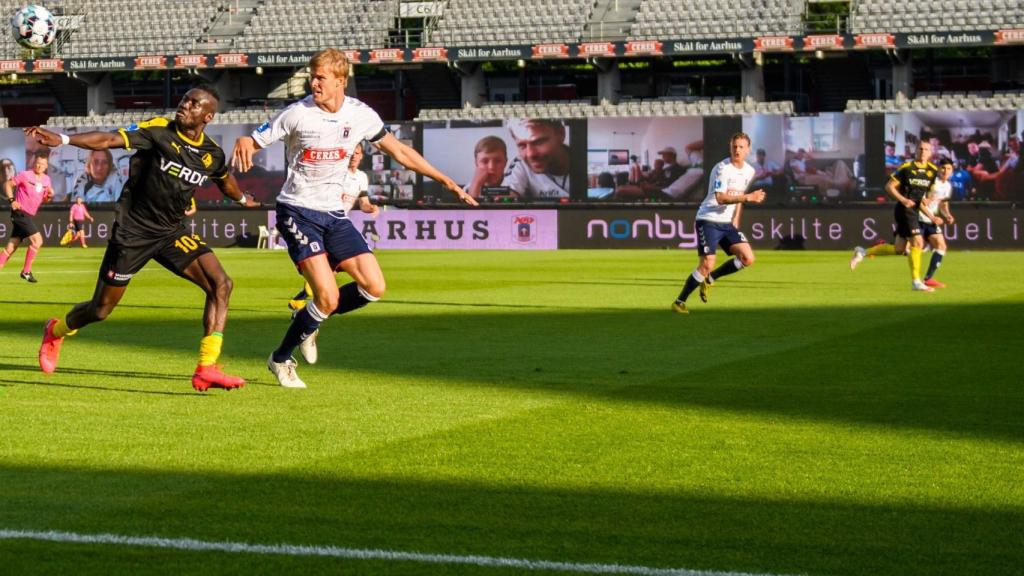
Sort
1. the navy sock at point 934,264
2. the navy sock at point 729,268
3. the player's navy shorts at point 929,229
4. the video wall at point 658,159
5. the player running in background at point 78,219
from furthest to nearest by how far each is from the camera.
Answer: the player running in background at point 78,219 < the video wall at point 658,159 < the player's navy shorts at point 929,229 < the navy sock at point 934,264 < the navy sock at point 729,268

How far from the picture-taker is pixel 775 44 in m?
51.8

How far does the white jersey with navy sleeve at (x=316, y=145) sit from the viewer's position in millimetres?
10336

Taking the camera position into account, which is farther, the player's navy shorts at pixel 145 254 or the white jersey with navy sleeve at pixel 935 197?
the white jersey with navy sleeve at pixel 935 197

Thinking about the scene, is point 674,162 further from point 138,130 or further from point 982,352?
point 138,130

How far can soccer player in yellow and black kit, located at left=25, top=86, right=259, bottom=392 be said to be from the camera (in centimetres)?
1020

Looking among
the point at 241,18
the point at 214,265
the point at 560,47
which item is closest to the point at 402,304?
the point at 214,265

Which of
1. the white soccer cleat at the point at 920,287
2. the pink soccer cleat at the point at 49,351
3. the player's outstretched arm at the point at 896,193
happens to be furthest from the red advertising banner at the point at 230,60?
the pink soccer cleat at the point at 49,351

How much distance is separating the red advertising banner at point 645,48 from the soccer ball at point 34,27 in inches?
1160

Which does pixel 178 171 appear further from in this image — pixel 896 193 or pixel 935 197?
pixel 935 197

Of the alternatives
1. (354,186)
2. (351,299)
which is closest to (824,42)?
(354,186)

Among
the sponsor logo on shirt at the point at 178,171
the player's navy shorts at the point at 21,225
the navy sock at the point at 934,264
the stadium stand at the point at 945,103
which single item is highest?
the stadium stand at the point at 945,103

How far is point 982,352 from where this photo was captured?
13.5 m

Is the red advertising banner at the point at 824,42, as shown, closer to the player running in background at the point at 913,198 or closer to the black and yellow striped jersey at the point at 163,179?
the player running in background at the point at 913,198

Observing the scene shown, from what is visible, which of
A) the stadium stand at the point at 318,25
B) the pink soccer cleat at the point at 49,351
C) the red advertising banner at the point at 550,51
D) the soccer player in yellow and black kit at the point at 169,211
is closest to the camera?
the soccer player in yellow and black kit at the point at 169,211
